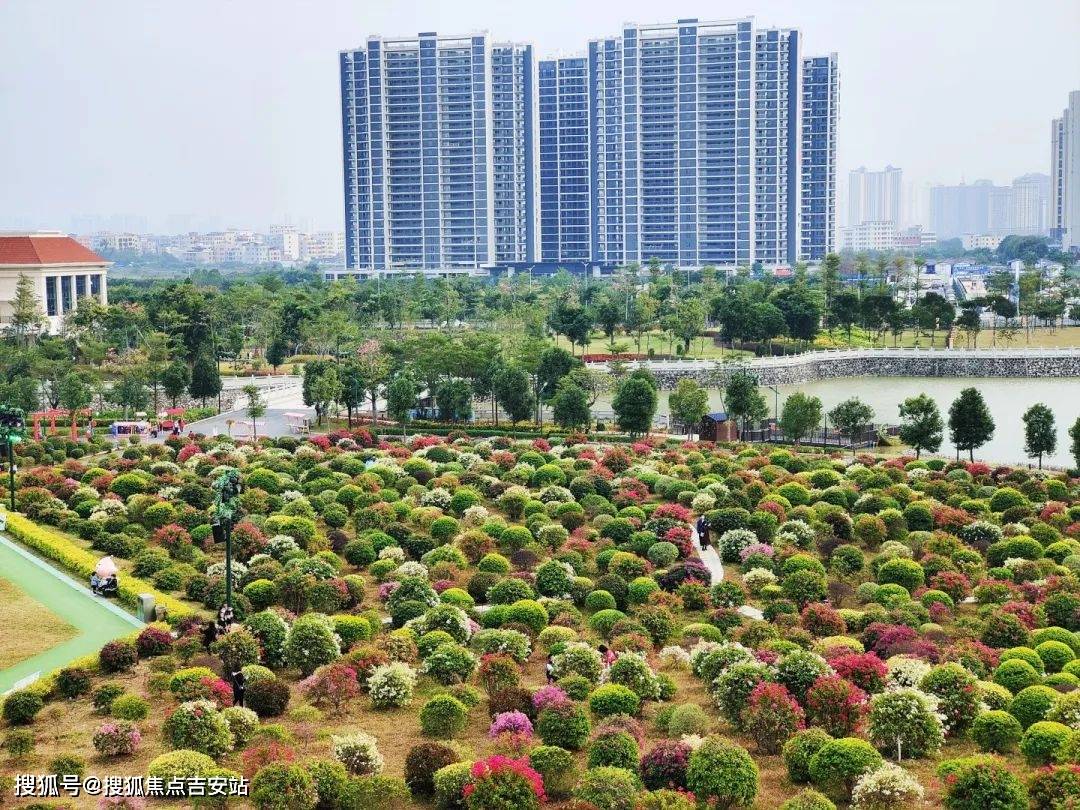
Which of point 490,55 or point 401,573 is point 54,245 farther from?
point 401,573

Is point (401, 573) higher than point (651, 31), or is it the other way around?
point (651, 31)

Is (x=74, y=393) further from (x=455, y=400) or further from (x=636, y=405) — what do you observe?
(x=636, y=405)

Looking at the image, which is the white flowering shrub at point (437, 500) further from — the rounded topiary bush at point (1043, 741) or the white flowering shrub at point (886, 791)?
the white flowering shrub at point (886, 791)

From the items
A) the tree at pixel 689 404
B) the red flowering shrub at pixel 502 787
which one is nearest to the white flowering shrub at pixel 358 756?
the red flowering shrub at pixel 502 787

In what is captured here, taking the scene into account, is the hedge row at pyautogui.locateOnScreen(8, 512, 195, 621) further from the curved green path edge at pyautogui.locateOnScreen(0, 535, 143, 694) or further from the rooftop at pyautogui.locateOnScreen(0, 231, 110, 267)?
the rooftop at pyautogui.locateOnScreen(0, 231, 110, 267)

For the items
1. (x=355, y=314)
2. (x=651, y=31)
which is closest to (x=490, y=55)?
(x=651, y=31)

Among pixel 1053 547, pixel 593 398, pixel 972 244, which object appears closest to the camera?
pixel 1053 547

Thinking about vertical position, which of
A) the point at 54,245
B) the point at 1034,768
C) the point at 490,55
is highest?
the point at 490,55

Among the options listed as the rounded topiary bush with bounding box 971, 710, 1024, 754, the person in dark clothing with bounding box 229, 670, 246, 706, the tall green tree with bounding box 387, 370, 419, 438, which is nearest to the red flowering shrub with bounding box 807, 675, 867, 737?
the rounded topiary bush with bounding box 971, 710, 1024, 754
